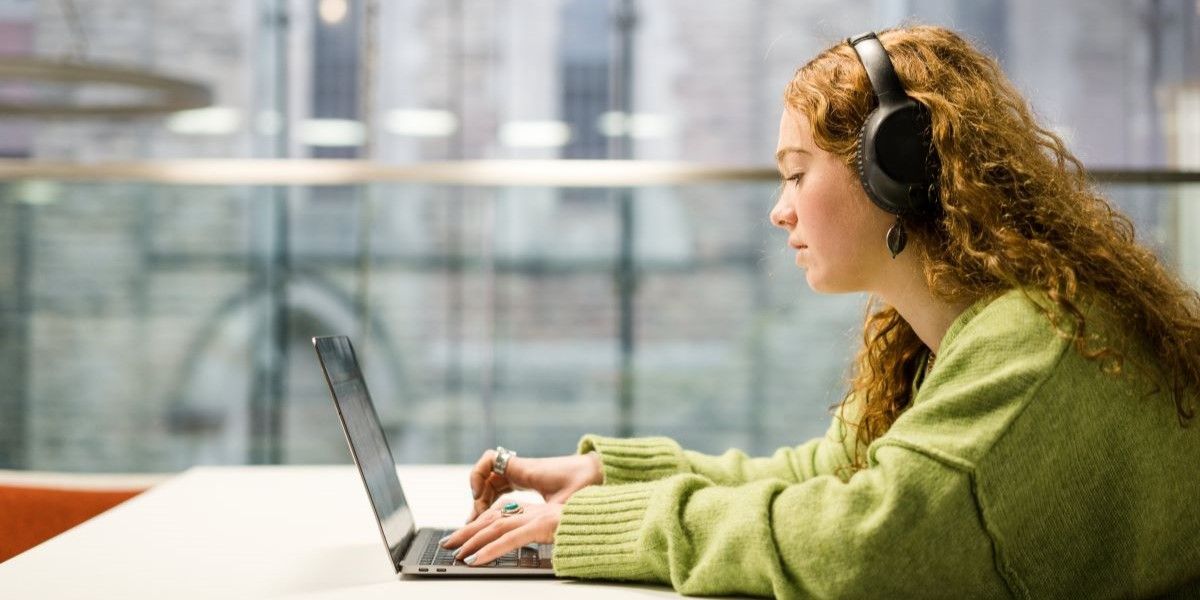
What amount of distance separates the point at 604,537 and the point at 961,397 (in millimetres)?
339

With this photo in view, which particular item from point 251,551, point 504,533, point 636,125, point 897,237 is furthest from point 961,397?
point 636,125

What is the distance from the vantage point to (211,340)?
3.23 m

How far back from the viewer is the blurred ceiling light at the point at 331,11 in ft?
10.7

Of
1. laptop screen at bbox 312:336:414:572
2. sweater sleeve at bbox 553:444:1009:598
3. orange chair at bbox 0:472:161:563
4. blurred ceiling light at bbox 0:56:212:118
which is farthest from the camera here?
blurred ceiling light at bbox 0:56:212:118

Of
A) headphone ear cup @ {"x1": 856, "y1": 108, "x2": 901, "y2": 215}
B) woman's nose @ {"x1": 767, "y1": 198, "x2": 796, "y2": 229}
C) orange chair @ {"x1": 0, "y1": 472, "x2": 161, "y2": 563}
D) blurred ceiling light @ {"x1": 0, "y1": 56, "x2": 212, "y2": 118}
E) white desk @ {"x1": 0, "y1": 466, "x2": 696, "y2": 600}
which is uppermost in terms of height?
blurred ceiling light @ {"x1": 0, "y1": 56, "x2": 212, "y2": 118}

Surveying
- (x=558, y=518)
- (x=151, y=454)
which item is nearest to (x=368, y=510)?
(x=558, y=518)

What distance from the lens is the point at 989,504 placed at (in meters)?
0.84

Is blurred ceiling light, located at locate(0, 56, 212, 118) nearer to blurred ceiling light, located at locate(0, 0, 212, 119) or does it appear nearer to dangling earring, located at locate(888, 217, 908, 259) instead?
blurred ceiling light, located at locate(0, 0, 212, 119)

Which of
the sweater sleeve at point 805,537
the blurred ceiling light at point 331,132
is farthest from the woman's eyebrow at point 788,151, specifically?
the blurred ceiling light at point 331,132

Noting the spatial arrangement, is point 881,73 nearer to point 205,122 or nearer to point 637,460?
point 637,460

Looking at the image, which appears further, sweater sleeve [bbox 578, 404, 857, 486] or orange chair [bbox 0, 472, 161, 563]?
orange chair [bbox 0, 472, 161, 563]

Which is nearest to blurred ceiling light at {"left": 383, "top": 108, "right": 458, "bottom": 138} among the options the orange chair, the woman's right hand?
the orange chair

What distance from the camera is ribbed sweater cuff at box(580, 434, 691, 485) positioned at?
1215 mm

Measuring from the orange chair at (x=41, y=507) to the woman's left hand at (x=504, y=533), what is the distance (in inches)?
36.3
